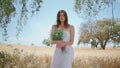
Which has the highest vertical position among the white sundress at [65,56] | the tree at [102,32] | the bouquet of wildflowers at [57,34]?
the bouquet of wildflowers at [57,34]

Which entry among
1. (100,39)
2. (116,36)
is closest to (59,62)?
(116,36)

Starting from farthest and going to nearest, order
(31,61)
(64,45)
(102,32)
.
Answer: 1. (102,32)
2. (31,61)
3. (64,45)

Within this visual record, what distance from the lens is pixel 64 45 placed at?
362 centimetres

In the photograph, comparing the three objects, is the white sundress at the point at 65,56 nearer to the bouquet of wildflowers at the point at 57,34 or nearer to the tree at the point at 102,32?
the bouquet of wildflowers at the point at 57,34

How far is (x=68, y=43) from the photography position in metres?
3.60

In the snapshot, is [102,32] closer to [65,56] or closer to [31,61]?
[31,61]

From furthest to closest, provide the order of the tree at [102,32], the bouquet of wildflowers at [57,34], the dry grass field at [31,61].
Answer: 1. the tree at [102,32]
2. the dry grass field at [31,61]
3. the bouquet of wildflowers at [57,34]

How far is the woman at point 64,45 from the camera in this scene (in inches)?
143

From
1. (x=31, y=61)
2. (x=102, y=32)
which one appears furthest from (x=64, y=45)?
(x=102, y=32)

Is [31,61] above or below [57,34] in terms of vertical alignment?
below

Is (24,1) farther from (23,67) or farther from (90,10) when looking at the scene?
(23,67)

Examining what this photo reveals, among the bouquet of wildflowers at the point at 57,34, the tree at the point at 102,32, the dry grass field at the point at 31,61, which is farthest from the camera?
the tree at the point at 102,32

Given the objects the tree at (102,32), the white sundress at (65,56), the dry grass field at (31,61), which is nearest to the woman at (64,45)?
the white sundress at (65,56)

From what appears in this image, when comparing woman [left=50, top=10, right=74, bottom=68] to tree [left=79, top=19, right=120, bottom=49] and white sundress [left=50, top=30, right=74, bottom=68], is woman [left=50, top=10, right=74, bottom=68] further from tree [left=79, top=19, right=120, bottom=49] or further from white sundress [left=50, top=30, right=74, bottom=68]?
tree [left=79, top=19, right=120, bottom=49]
